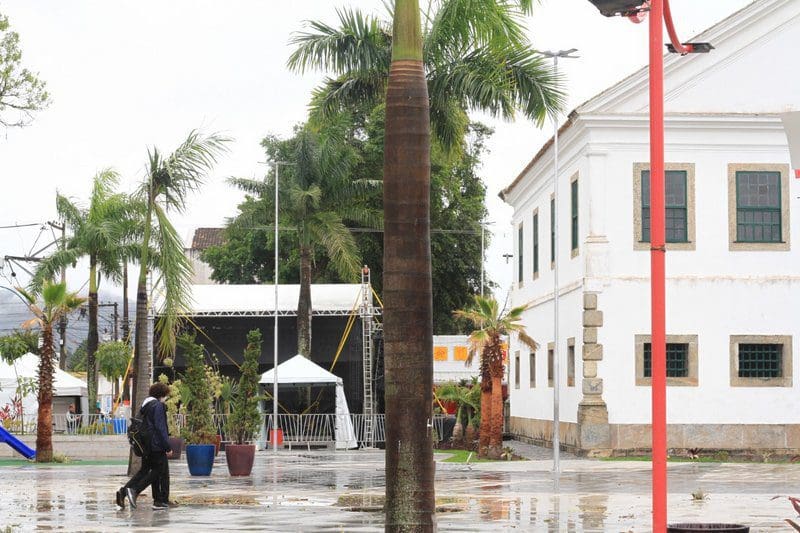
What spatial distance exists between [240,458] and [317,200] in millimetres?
20240

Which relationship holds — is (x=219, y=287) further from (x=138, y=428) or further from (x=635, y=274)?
(x=138, y=428)

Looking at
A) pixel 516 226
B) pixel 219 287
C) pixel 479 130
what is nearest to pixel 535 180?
pixel 516 226

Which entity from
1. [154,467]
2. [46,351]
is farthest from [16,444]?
[154,467]

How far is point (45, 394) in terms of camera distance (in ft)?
98.6

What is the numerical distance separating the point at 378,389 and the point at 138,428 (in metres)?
28.8

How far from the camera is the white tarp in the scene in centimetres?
4497

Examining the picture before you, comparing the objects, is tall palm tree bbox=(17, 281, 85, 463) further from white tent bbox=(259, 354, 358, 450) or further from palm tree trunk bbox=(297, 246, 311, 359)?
palm tree trunk bbox=(297, 246, 311, 359)

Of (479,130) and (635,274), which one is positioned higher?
(479,130)

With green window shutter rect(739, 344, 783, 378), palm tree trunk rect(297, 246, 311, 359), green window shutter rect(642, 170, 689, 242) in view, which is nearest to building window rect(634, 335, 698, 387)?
green window shutter rect(739, 344, 783, 378)

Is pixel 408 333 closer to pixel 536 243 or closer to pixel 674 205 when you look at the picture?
pixel 674 205

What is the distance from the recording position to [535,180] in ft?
131

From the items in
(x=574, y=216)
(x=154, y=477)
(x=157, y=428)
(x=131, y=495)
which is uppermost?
(x=574, y=216)

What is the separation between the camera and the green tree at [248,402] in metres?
24.3

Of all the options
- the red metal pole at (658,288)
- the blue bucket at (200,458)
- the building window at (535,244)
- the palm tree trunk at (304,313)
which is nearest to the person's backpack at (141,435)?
the blue bucket at (200,458)
